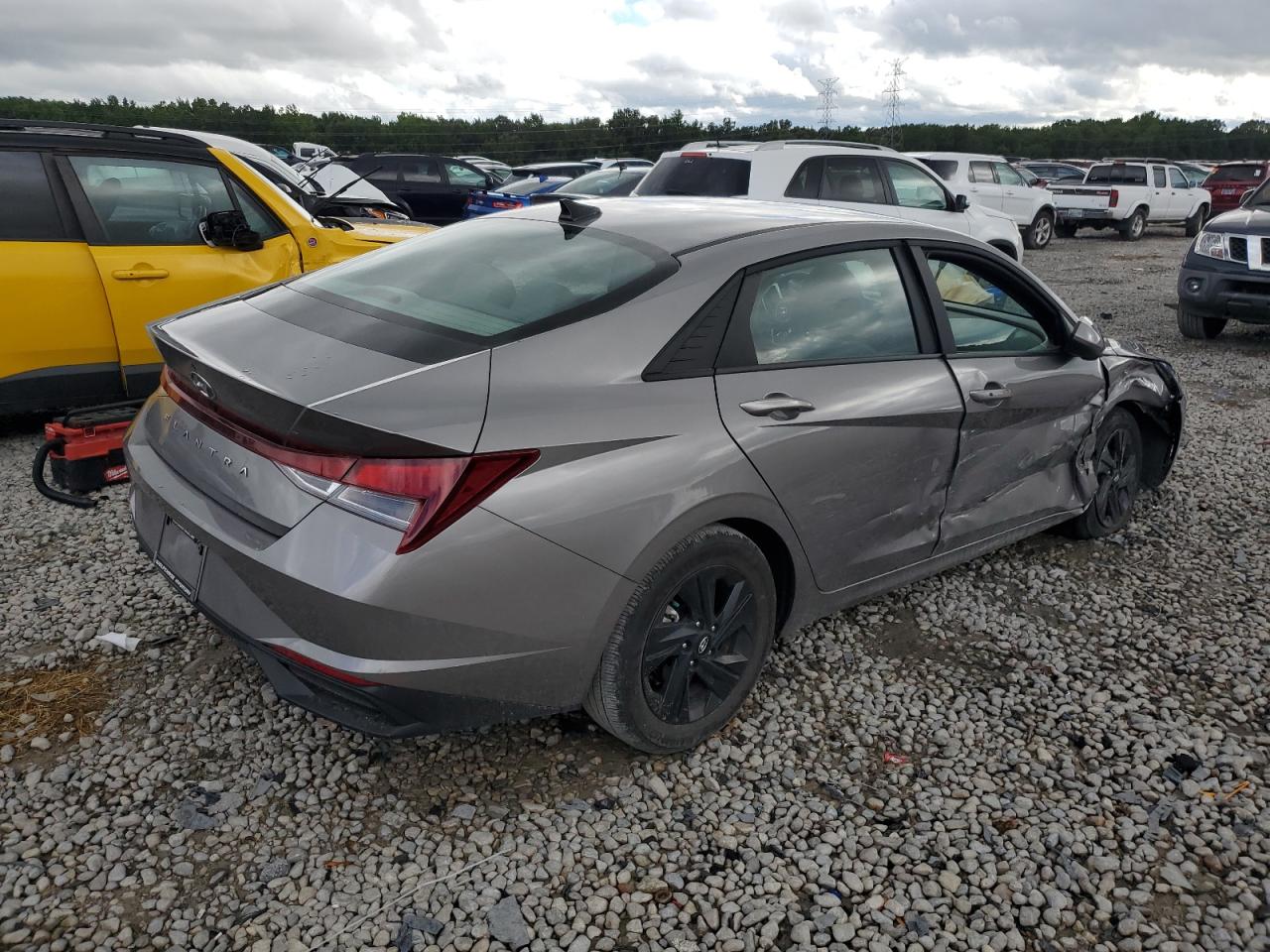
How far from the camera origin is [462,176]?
16844 millimetres

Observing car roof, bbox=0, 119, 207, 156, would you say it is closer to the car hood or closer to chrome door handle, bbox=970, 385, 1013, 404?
chrome door handle, bbox=970, 385, 1013, 404

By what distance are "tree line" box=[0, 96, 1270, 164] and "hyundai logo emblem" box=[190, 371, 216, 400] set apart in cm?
2961

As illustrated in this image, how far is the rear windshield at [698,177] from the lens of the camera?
886 cm

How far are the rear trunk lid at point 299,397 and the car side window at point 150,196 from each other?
9.42ft

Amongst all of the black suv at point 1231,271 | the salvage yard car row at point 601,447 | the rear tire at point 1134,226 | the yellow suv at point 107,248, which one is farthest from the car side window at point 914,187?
the rear tire at point 1134,226

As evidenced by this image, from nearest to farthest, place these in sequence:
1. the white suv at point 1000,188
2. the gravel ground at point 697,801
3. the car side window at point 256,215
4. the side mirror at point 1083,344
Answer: the gravel ground at point 697,801 < the side mirror at point 1083,344 < the car side window at point 256,215 < the white suv at point 1000,188

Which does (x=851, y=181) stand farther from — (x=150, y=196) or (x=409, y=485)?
(x=409, y=485)

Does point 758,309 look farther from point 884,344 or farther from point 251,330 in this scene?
point 251,330

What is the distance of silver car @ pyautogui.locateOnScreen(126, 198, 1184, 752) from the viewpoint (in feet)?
7.32

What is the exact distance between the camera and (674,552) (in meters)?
2.57

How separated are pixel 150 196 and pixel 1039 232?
1674 centimetres

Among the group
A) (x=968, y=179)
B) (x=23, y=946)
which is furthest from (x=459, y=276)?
(x=968, y=179)

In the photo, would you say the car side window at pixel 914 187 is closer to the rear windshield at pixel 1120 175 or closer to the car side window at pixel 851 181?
the car side window at pixel 851 181

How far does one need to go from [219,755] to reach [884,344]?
96.2 inches
